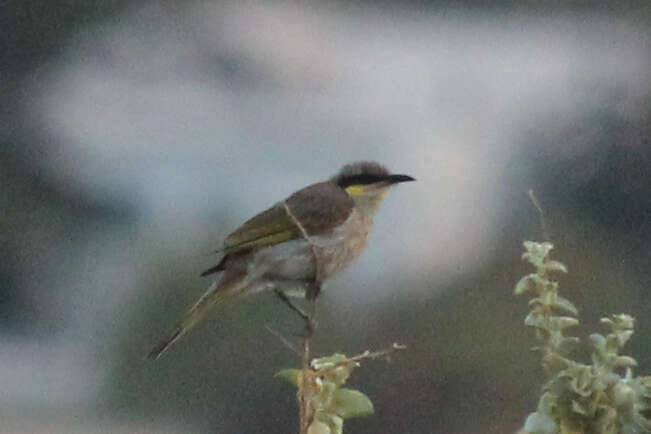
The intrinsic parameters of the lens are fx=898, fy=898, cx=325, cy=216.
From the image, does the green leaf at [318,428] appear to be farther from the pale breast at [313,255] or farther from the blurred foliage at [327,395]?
the pale breast at [313,255]

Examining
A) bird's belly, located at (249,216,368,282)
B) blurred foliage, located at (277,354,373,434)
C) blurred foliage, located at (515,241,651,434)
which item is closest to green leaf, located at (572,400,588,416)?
blurred foliage, located at (515,241,651,434)

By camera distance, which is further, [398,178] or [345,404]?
[398,178]

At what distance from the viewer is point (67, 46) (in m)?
1.01

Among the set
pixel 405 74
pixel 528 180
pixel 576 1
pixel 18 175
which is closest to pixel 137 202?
pixel 18 175

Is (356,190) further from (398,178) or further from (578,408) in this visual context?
(578,408)

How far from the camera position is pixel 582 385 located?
548 mm

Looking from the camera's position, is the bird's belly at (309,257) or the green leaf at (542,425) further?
the bird's belly at (309,257)

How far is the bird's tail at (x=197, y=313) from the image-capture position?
0.91m

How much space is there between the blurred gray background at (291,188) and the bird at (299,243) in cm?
2

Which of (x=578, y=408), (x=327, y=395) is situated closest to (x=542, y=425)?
(x=578, y=408)

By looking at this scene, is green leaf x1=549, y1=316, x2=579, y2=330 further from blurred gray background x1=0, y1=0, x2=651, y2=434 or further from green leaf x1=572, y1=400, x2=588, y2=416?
blurred gray background x1=0, y1=0, x2=651, y2=434

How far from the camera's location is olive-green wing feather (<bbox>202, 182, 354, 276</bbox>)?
35.8 inches

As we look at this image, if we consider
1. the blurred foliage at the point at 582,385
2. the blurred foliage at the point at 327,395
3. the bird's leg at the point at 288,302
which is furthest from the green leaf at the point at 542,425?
the bird's leg at the point at 288,302

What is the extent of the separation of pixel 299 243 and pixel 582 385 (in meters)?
0.41
